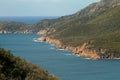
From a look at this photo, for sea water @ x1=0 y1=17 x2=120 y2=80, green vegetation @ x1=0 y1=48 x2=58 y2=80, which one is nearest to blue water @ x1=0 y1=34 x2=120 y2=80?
sea water @ x1=0 y1=17 x2=120 y2=80

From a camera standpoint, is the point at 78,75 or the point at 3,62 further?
the point at 78,75

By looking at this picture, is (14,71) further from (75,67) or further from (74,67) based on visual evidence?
(74,67)

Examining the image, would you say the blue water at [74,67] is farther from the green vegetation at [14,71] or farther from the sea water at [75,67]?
the green vegetation at [14,71]

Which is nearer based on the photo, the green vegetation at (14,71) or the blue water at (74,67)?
the green vegetation at (14,71)

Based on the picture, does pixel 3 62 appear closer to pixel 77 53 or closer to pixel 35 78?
pixel 35 78

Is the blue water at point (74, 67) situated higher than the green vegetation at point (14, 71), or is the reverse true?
the green vegetation at point (14, 71)

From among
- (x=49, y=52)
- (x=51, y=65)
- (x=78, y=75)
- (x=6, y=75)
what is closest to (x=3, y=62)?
(x=6, y=75)

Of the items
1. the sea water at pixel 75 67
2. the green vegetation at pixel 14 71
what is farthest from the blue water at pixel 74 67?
the green vegetation at pixel 14 71

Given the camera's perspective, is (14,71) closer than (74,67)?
Yes

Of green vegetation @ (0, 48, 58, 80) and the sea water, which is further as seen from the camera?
the sea water

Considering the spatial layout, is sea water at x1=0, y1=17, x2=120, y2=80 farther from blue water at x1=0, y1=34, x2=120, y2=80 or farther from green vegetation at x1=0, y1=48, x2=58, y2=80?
green vegetation at x1=0, y1=48, x2=58, y2=80

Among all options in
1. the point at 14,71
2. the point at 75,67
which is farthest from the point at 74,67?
the point at 14,71
